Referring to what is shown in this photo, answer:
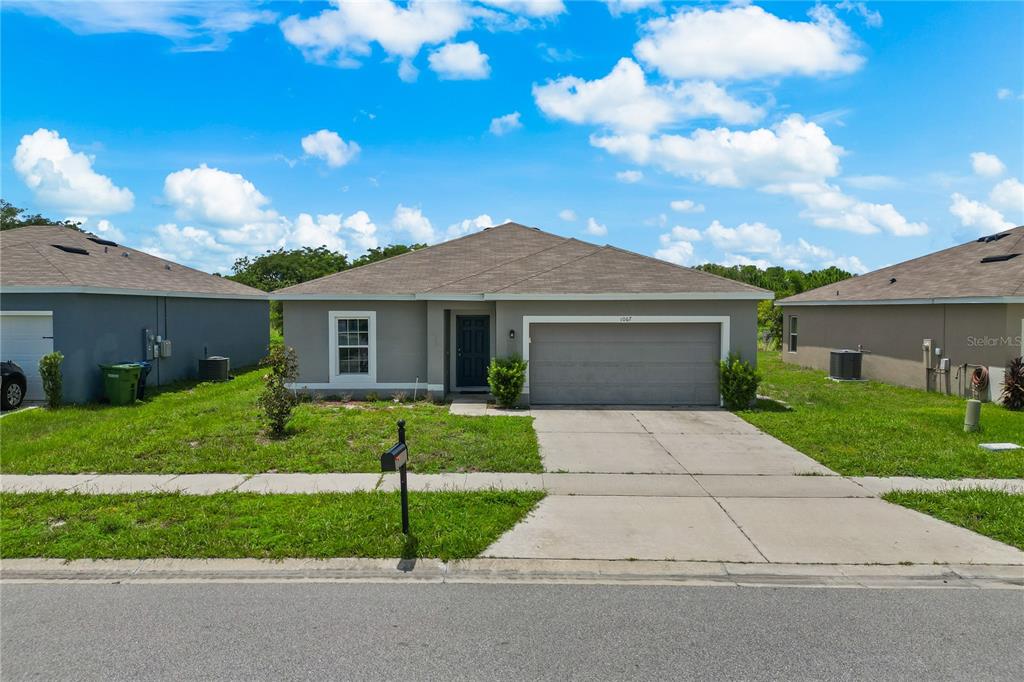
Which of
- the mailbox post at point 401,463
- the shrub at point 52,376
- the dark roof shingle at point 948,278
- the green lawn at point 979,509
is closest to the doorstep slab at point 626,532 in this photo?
the mailbox post at point 401,463

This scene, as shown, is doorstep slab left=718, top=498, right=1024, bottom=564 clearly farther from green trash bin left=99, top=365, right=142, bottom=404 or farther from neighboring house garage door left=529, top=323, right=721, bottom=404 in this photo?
green trash bin left=99, top=365, right=142, bottom=404

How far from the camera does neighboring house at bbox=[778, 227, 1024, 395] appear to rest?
605 inches

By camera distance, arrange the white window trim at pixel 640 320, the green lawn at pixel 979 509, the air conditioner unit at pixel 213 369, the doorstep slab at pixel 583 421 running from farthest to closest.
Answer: the air conditioner unit at pixel 213 369, the white window trim at pixel 640 320, the doorstep slab at pixel 583 421, the green lawn at pixel 979 509

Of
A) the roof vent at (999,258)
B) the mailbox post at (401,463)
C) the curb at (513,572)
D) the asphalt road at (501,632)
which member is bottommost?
the asphalt road at (501,632)

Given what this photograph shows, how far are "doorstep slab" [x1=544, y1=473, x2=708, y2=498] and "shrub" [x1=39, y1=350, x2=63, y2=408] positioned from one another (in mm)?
11397

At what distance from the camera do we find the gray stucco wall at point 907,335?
1524cm

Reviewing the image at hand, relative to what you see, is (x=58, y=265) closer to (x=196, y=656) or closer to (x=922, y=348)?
(x=196, y=656)

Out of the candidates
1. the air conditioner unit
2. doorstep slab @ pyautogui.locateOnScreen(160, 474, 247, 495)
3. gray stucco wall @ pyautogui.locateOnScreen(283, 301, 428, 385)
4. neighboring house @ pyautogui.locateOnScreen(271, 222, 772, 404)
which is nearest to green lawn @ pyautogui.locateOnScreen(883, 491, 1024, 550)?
neighboring house @ pyautogui.locateOnScreen(271, 222, 772, 404)

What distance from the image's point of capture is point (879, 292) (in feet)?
64.3

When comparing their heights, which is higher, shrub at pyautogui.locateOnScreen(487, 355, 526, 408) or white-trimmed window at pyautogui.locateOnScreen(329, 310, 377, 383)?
white-trimmed window at pyautogui.locateOnScreen(329, 310, 377, 383)

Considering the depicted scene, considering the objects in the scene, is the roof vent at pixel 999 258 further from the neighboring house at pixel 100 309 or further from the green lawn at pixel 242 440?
the neighboring house at pixel 100 309

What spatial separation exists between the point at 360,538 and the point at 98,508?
11.3ft

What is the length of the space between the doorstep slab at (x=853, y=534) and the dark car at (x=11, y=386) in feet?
47.7

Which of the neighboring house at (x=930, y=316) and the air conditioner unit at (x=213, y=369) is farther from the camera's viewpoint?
the air conditioner unit at (x=213, y=369)
